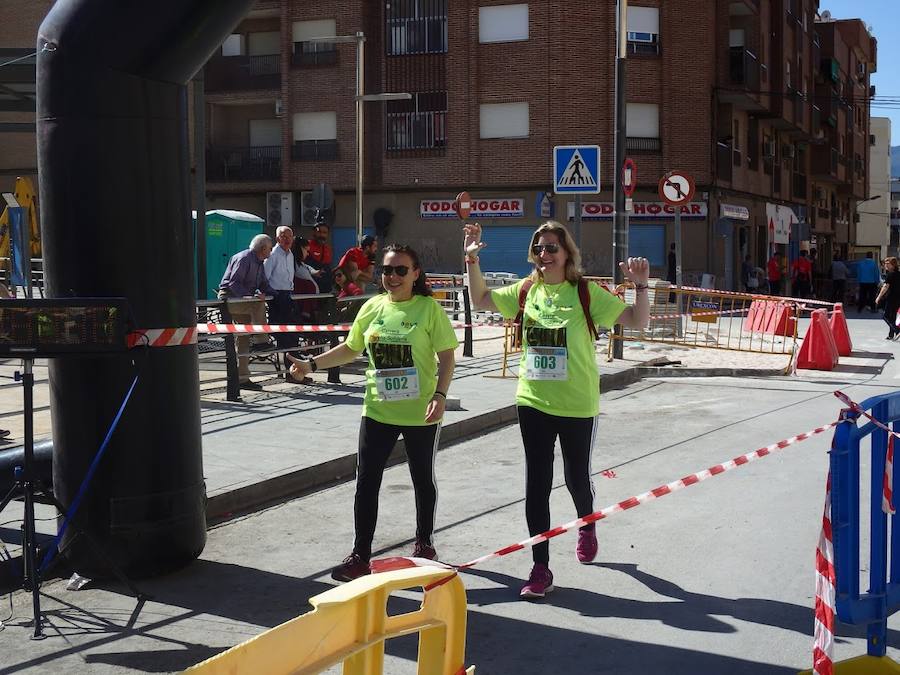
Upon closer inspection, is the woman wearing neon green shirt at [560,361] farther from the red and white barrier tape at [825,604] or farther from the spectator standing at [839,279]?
the spectator standing at [839,279]

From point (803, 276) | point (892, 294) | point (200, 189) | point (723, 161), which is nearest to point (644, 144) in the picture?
point (723, 161)

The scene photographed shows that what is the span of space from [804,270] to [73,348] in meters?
35.0

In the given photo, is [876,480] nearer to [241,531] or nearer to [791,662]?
[791,662]

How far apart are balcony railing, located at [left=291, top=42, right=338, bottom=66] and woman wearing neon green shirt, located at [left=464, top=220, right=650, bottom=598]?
118 ft

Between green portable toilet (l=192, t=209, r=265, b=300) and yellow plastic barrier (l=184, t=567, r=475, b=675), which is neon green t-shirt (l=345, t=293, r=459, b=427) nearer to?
yellow plastic barrier (l=184, t=567, r=475, b=675)

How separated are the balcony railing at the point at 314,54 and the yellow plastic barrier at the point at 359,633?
3906 centimetres

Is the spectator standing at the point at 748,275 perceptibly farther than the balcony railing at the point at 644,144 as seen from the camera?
Yes

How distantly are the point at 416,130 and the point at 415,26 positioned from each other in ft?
11.9

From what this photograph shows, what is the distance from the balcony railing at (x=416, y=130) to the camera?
39.8 m

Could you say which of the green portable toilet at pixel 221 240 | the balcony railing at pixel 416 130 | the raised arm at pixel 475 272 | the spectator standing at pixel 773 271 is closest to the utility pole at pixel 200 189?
the raised arm at pixel 475 272

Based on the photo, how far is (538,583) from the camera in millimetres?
5668

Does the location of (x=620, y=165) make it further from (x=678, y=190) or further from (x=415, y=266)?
(x=415, y=266)

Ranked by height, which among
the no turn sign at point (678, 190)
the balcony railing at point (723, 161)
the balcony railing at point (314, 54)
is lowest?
the no turn sign at point (678, 190)

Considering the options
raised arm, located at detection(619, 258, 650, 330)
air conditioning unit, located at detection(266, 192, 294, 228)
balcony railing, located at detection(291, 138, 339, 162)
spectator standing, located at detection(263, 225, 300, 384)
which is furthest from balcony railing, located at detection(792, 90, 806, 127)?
raised arm, located at detection(619, 258, 650, 330)
